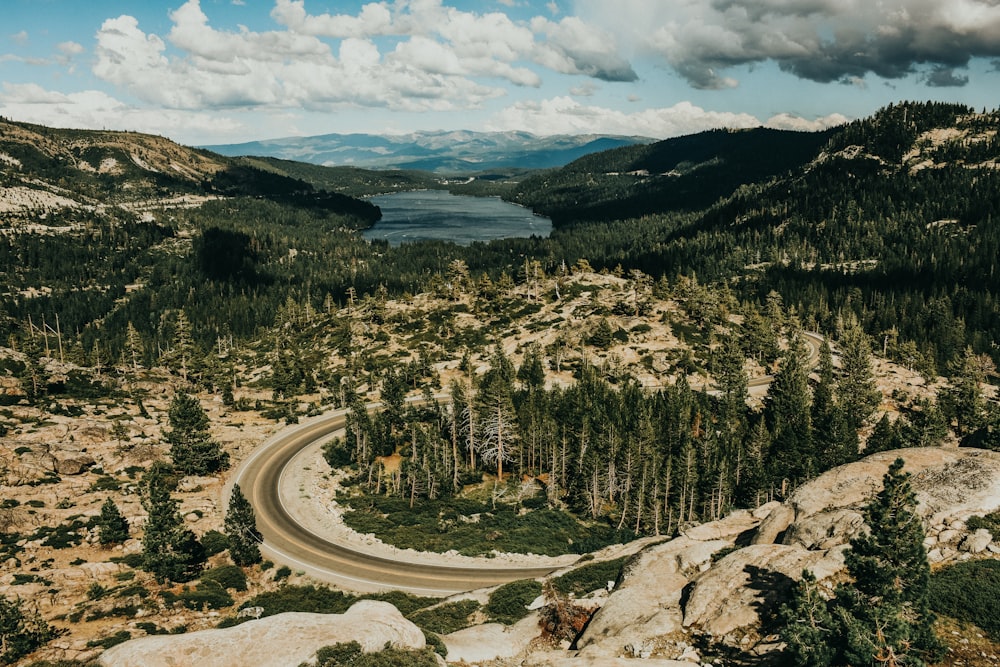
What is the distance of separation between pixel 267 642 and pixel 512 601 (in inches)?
901

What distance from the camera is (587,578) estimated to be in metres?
45.6

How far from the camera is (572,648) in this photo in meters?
33.6

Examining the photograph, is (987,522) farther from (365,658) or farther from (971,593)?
(365,658)

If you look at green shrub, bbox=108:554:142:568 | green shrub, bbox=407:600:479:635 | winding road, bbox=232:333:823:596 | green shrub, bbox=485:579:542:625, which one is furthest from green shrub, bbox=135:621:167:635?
green shrub, bbox=485:579:542:625

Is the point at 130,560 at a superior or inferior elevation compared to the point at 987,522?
inferior

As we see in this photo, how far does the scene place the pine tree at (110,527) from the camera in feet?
190

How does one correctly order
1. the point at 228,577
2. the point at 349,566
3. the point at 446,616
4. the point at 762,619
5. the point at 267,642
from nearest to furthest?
the point at 267,642 < the point at 762,619 < the point at 446,616 < the point at 228,577 < the point at 349,566

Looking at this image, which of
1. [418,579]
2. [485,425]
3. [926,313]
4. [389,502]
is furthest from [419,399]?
[926,313]

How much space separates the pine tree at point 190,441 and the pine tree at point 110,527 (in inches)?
745

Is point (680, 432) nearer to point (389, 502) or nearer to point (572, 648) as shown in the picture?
point (389, 502)

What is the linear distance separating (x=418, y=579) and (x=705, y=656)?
37729 millimetres

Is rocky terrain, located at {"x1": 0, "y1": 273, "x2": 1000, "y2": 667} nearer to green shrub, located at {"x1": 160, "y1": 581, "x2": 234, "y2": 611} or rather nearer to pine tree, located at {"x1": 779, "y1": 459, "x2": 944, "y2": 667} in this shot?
green shrub, located at {"x1": 160, "y1": 581, "x2": 234, "y2": 611}

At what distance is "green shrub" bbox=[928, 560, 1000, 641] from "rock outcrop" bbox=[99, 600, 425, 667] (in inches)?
1013

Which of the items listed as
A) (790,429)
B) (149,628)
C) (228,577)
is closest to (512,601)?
(149,628)
